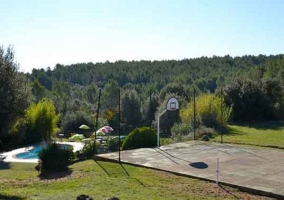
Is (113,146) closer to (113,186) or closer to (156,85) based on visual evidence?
(113,186)

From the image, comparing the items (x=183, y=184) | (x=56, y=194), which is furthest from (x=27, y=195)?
(x=183, y=184)

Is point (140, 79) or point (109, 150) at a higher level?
point (140, 79)

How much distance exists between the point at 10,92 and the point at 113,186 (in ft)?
13.4

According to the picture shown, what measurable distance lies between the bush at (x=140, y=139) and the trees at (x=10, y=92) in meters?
5.68

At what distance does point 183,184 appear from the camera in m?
9.80

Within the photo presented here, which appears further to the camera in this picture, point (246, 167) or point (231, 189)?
point (246, 167)

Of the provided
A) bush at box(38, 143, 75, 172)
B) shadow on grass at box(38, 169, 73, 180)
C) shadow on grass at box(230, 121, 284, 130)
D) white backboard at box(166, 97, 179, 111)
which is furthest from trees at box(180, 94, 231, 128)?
shadow on grass at box(38, 169, 73, 180)

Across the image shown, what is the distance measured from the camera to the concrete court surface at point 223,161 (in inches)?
395

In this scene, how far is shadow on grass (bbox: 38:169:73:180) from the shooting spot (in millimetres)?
11128

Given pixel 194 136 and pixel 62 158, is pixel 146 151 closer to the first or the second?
pixel 62 158

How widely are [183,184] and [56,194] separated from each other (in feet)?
11.3

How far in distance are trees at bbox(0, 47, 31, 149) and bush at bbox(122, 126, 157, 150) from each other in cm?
568

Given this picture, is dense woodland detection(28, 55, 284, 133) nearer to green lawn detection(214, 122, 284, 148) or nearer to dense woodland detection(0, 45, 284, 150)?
dense woodland detection(0, 45, 284, 150)

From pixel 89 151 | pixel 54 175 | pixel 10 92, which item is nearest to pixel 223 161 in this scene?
pixel 89 151
